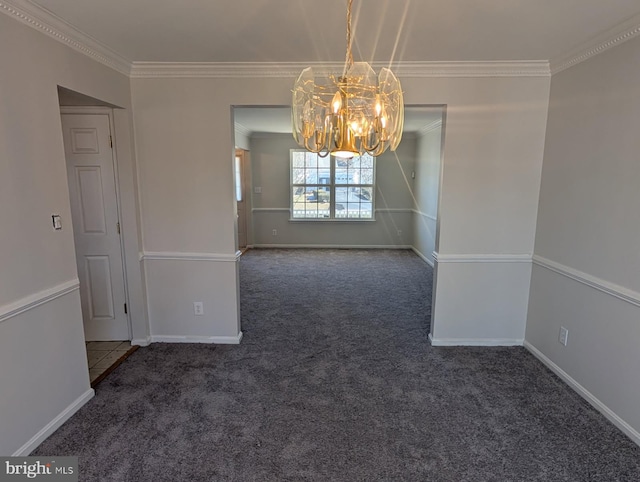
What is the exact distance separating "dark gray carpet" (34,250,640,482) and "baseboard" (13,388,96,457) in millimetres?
40

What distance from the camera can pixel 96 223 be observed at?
3.02 m

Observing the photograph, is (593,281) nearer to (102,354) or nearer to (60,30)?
(60,30)

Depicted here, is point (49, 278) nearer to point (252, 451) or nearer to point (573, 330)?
point (252, 451)

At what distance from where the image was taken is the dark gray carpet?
187cm

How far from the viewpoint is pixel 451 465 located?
1.88 meters

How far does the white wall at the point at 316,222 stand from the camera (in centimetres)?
740

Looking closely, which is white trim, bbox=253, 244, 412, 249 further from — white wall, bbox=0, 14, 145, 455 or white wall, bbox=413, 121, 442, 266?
white wall, bbox=0, 14, 145, 455

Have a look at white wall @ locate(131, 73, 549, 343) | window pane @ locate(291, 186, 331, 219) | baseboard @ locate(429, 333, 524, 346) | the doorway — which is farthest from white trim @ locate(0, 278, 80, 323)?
window pane @ locate(291, 186, 331, 219)

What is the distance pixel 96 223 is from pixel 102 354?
110 cm

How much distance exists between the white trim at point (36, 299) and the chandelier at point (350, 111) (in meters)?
1.70

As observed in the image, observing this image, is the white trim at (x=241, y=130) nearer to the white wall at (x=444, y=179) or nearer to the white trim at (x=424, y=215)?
the white wall at (x=444, y=179)

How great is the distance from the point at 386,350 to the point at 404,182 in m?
4.95

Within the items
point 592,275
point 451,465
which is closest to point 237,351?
point 451,465

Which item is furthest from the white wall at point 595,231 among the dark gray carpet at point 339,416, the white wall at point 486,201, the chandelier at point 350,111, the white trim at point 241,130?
the white trim at point 241,130
